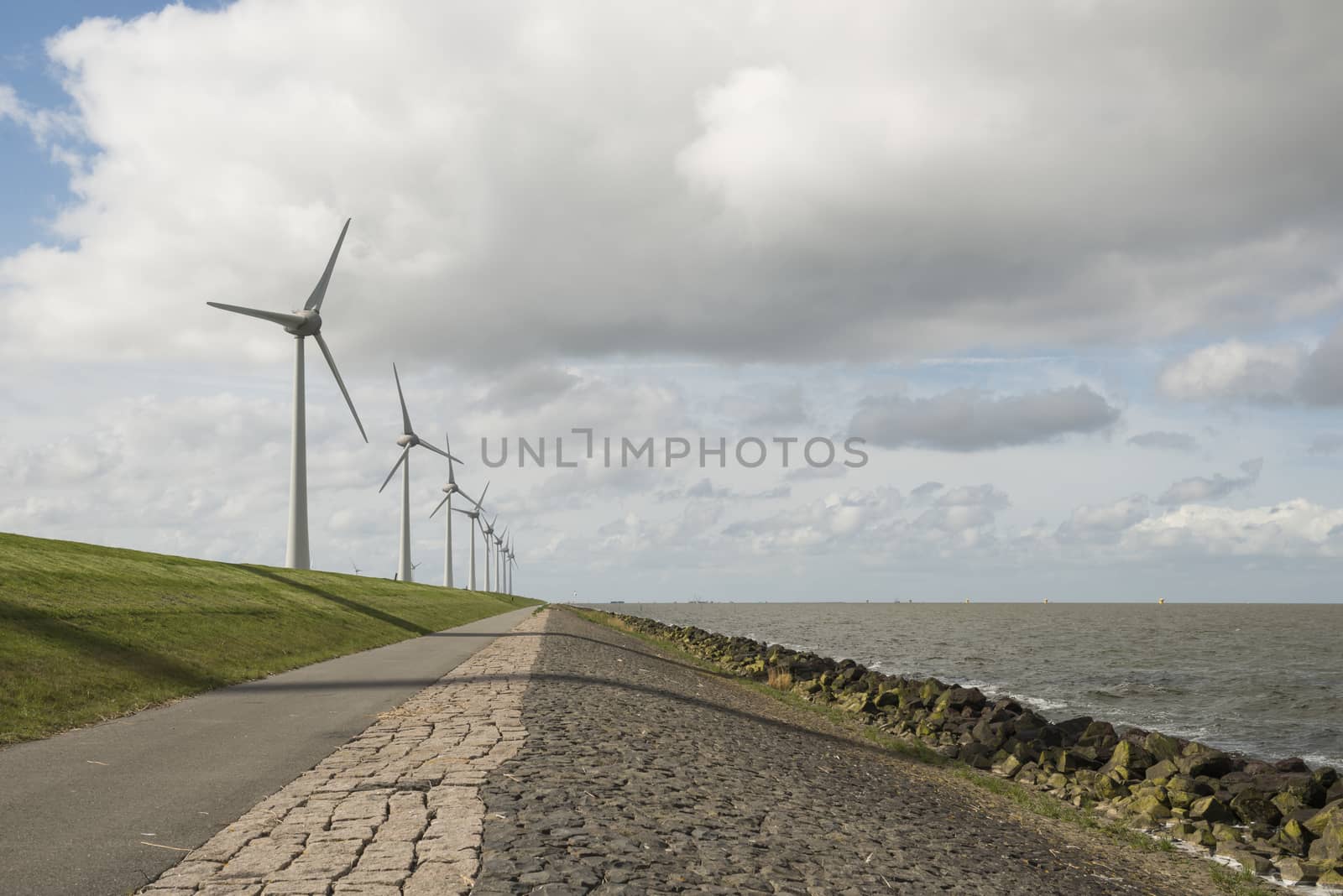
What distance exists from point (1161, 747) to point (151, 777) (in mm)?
21354

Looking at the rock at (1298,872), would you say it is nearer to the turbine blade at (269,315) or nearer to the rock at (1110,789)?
the rock at (1110,789)

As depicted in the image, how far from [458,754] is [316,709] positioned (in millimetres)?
5349

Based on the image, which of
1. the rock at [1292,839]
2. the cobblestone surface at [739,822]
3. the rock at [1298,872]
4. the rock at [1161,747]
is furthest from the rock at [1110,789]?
the rock at [1298,872]

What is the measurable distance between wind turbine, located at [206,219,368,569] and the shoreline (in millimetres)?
35546

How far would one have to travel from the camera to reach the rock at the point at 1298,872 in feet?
46.3

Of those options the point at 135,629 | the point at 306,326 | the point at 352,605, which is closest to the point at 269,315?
the point at 306,326

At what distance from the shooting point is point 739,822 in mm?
10094

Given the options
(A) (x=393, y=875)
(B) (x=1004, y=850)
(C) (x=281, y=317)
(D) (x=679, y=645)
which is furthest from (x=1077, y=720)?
(C) (x=281, y=317)

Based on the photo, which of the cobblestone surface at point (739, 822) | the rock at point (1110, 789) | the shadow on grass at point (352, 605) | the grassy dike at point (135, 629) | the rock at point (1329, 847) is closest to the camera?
the cobblestone surface at point (739, 822)

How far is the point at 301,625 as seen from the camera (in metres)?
31.9

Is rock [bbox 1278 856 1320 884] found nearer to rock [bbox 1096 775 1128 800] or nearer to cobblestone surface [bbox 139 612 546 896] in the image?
rock [bbox 1096 775 1128 800]

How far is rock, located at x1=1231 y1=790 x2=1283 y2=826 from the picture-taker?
17422mm

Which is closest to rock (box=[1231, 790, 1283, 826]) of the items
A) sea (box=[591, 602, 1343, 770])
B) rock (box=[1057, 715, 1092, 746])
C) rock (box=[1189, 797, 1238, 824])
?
rock (box=[1189, 797, 1238, 824])

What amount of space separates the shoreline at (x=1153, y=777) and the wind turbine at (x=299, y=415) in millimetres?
35546
